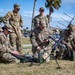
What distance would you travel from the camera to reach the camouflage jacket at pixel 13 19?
10.4 meters

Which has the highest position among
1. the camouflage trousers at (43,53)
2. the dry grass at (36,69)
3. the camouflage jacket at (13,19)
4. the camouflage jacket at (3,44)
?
the camouflage jacket at (13,19)

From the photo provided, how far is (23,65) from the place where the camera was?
839 cm

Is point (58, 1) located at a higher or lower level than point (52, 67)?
higher

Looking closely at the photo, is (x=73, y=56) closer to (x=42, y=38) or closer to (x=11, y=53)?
(x=42, y=38)

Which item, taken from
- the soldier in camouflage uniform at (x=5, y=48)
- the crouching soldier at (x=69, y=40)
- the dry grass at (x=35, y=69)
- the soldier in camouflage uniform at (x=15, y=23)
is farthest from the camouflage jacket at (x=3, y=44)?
the crouching soldier at (x=69, y=40)

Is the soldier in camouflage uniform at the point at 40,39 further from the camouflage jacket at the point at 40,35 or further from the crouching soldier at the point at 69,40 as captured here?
the crouching soldier at the point at 69,40

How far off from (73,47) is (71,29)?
26.4 inches

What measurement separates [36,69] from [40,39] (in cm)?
181

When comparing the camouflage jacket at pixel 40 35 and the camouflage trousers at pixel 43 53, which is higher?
the camouflage jacket at pixel 40 35

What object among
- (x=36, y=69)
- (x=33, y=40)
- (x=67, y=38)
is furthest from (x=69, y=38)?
(x=36, y=69)

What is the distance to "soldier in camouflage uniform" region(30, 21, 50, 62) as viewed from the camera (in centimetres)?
920

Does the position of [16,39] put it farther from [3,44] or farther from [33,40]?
[3,44]

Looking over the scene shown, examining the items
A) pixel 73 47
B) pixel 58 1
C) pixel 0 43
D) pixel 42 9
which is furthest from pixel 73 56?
pixel 58 1

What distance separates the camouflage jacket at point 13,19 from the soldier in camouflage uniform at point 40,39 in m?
1.36
